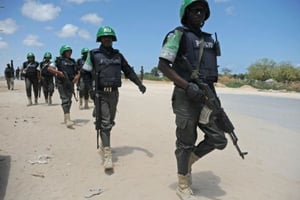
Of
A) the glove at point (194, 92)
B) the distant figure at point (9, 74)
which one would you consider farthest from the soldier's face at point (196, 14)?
the distant figure at point (9, 74)

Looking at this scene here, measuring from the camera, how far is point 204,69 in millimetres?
3730

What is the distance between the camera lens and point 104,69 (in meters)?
5.34

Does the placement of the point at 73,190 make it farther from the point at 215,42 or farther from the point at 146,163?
the point at 215,42

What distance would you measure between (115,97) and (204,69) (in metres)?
2.16

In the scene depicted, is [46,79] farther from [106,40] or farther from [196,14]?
[196,14]

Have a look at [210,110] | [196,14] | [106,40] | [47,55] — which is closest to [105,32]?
[106,40]

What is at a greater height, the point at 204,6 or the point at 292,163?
the point at 204,6

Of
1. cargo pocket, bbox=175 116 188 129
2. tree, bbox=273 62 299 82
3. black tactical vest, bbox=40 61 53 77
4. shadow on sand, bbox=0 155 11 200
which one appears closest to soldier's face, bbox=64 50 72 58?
black tactical vest, bbox=40 61 53 77

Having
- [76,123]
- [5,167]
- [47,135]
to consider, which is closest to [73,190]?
[5,167]

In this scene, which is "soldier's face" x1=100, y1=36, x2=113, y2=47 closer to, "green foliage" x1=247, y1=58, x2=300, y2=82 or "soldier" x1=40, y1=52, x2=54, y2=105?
"soldier" x1=40, y1=52, x2=54, y2=105

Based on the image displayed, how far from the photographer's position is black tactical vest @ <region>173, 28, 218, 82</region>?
368 centimetres

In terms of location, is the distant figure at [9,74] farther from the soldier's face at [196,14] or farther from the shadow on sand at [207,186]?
the soldier's face at [196,14]

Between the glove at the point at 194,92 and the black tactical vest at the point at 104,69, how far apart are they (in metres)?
2.01

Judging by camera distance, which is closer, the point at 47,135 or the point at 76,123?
the point at 47,135
